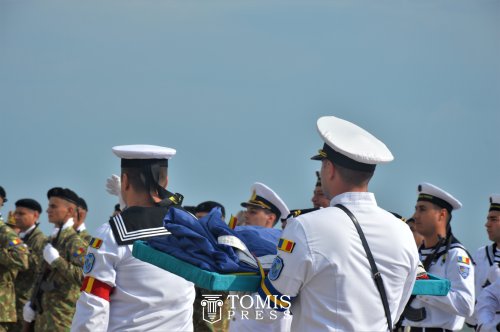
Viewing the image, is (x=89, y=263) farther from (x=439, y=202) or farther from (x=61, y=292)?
(x=61, y=292)

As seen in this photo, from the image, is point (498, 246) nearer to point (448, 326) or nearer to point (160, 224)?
point (448, 326)

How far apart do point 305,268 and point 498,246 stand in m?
7.53

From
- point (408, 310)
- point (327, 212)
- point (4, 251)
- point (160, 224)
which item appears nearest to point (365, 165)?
point (327, 212)

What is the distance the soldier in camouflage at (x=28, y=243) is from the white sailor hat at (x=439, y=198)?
601 cm

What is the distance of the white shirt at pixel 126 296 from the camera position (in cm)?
561

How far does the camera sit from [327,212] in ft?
14.7

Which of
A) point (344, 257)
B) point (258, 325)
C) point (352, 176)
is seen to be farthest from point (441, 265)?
point (344, 257)

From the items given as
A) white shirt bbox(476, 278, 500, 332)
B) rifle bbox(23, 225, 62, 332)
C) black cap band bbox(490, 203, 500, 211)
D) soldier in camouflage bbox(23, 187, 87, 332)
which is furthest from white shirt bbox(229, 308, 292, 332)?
black cap band bbox(490, 203, 500, 211)

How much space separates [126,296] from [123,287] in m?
0.06

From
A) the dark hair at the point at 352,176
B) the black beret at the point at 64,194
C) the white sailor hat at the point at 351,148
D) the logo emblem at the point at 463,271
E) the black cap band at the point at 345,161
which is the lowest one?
the black beret at the point at 64,194

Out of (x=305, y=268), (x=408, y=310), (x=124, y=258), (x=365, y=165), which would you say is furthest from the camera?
(x=408, y=310)

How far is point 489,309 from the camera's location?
9227 mm

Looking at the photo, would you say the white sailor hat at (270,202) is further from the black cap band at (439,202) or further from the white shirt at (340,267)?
the white shirt at (340,267)

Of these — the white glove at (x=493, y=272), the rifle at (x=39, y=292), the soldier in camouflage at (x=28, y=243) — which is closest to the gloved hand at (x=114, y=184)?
the rifle at (x=39, y=292)
